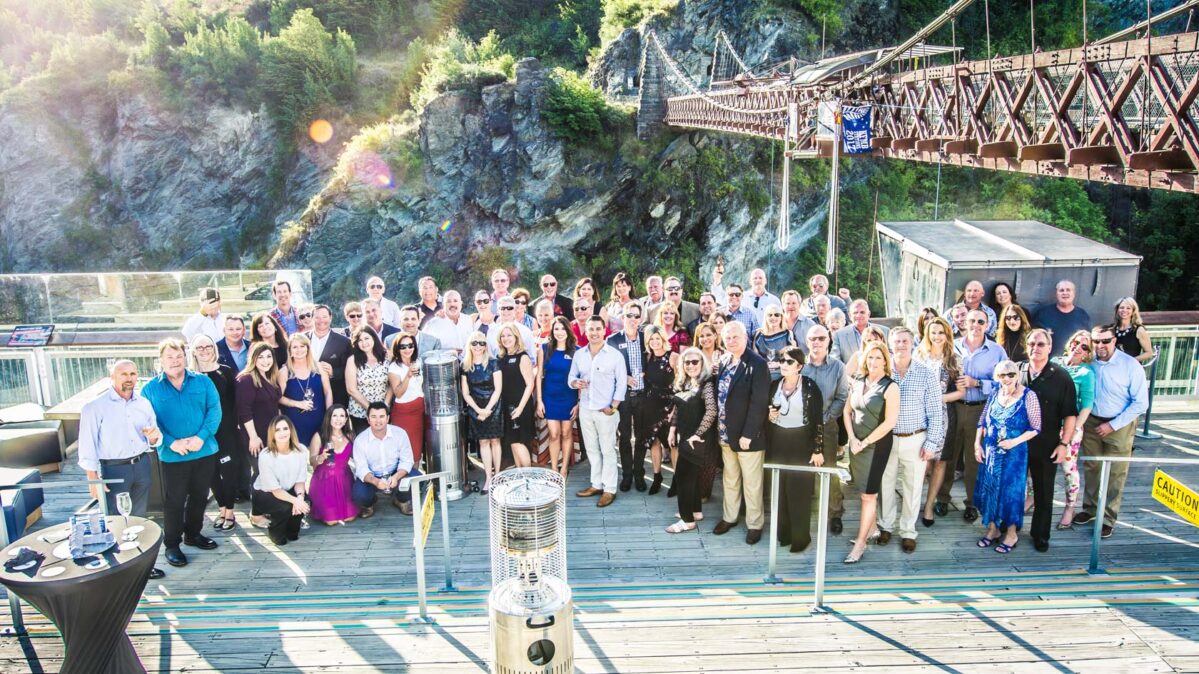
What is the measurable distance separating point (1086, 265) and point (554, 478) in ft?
25.3

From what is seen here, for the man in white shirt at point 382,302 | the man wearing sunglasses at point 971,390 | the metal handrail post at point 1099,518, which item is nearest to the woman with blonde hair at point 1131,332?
the man wearing sunglasses at point 971,390

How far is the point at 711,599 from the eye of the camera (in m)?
5.41

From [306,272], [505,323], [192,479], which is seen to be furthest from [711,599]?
[306,272]

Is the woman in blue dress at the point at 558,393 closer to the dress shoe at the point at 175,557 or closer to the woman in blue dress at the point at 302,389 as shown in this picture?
the woman in blue dress at the point at 302,389

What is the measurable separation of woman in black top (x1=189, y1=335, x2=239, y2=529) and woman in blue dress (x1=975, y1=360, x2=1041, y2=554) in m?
5.97

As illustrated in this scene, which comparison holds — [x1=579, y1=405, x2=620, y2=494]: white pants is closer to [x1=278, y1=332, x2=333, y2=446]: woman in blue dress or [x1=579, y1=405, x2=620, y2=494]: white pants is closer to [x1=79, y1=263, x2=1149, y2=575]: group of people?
[x1=79, y1=263, x2=1149, y2=575]: group of people

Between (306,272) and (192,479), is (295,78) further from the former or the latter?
(192,479)

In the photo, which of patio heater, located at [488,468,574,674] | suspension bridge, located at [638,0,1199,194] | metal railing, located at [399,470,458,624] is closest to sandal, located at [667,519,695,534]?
metal railing, located at [399,470,458,624]

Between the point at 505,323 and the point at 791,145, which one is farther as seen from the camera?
the point at 791,145

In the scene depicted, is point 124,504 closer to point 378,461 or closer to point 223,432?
point 223,432

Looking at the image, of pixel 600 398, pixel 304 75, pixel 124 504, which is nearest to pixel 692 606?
pixel 600 398

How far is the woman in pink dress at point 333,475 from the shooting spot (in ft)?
22.1

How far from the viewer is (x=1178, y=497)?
5195 millimetres

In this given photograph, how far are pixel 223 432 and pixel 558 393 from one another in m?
2.82
